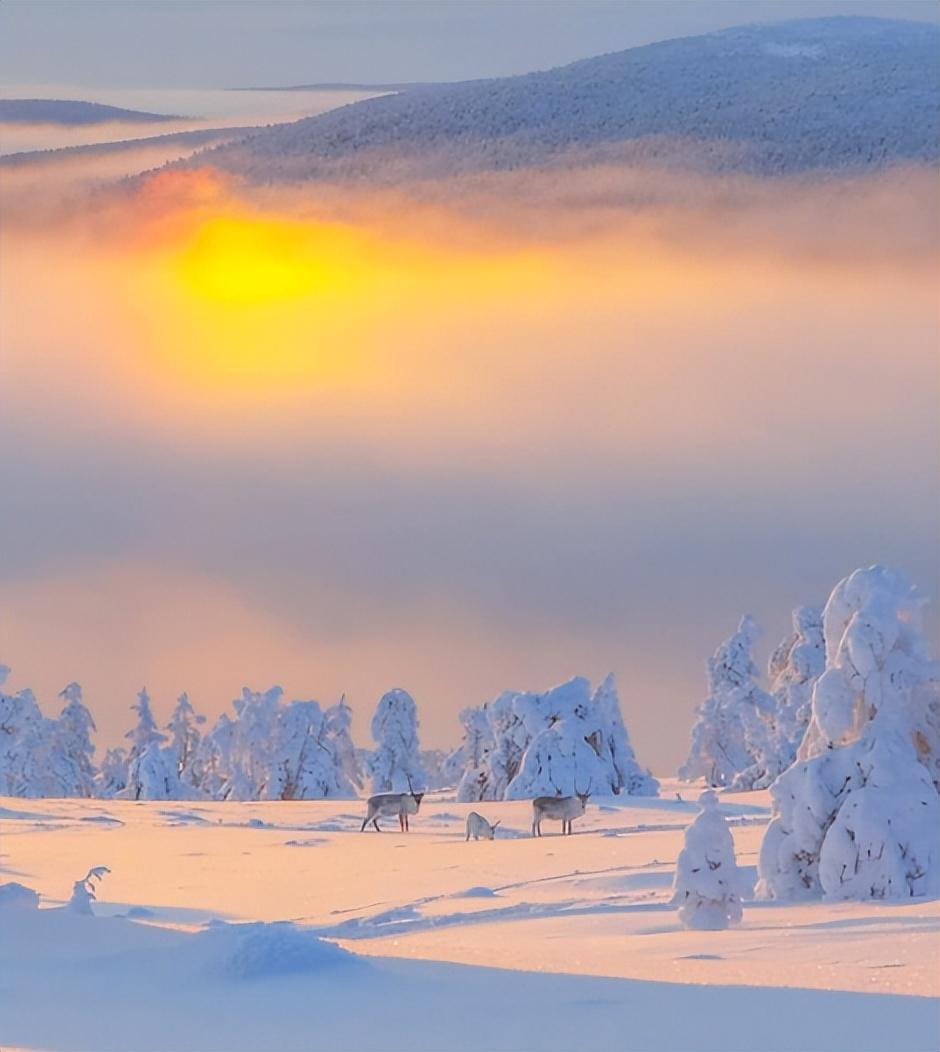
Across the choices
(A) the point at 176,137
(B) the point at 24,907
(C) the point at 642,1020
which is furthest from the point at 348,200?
(C) the point at 642,1020

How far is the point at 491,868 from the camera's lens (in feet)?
82.1

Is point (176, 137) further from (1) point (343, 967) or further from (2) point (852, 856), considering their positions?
(2) point (852, 856)

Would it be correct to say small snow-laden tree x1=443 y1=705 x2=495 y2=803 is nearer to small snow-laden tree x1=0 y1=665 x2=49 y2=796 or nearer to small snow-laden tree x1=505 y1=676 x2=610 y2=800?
small snow-laden tree x1=505 y1=676 x2=610 y2=800

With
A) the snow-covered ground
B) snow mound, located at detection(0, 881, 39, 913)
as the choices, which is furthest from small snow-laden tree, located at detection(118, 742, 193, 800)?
snow mound, located at detection(0, 881, 39, 913)

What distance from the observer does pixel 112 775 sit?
247ft

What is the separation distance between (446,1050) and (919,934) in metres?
7.11

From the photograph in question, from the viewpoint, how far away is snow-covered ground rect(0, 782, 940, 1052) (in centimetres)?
821

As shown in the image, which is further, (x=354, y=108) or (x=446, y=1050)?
(x=354, y=108)

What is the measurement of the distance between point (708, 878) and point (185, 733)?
186 ft

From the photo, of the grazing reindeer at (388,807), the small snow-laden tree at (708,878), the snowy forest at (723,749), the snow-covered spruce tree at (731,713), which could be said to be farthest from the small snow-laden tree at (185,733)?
the small snow-laden tree at (708,878)

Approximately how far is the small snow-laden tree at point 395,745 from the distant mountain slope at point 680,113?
46.0m

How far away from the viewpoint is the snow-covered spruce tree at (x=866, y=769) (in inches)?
712

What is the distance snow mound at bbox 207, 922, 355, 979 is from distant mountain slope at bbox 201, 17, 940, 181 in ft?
19.9

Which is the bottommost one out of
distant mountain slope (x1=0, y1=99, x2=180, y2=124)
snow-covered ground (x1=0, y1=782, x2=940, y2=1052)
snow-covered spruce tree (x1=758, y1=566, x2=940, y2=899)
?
snow-covered ground (x1=0, y1=782, x2=940, y2=1052)
